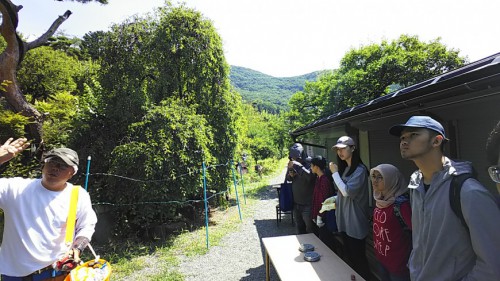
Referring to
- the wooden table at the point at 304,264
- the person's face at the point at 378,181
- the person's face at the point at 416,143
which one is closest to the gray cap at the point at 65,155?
the wooden table at the point at 304,264

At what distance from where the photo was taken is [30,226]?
2.01m

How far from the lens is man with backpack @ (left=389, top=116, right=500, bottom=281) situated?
1.22m

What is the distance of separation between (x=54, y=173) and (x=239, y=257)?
4.17 m

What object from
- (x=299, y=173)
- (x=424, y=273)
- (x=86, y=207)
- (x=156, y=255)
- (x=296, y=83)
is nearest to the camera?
(x=424, y=273)

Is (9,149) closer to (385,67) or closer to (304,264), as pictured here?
(304,264)

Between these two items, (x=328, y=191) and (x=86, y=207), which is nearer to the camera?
(x=86, y=207)

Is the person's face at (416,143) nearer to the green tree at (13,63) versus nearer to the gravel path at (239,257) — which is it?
the gravel path at (239,257)

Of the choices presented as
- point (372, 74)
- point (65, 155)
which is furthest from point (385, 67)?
point (65, 155)

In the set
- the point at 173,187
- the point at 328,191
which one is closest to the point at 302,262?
the point at 328,191

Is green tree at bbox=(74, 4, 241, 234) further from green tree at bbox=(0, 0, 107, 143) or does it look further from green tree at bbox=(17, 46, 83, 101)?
green tree at bbox=(17, 46, 83, 101)

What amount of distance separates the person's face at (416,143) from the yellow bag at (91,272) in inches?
93.5

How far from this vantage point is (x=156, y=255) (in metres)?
5.71

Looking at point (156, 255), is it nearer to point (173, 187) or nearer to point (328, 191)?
point (173, 187)

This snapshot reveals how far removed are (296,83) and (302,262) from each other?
445 ft
